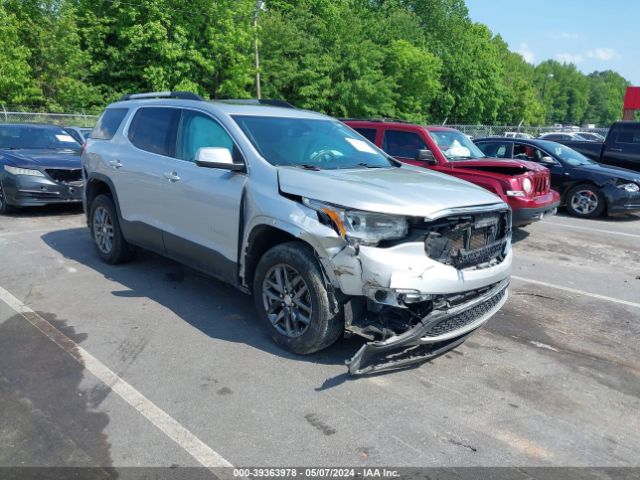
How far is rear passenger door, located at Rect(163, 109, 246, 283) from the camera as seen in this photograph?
455 cm

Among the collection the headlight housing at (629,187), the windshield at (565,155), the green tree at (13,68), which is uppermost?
the green tree at (13,68)

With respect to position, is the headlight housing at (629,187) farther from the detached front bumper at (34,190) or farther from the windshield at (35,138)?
the windshield at (35,138)

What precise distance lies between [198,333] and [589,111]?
142231 mm

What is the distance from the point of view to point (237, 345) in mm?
4379

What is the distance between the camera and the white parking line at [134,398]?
298 centimetres

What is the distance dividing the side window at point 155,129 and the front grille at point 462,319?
3.09m

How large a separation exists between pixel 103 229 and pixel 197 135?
2214 mm

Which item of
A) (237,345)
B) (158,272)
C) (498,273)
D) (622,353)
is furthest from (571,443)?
(158,272)

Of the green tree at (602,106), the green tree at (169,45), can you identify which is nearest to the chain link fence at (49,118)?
the green tree at (169,45)

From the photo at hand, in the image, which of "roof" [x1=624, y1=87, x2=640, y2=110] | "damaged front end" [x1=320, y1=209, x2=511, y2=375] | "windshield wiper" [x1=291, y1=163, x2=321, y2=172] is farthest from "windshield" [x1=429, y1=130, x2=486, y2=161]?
"roof" [x1=624, y1=87, x2=640, y2=110]

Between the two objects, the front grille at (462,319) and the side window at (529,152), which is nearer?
the front grille at (462,319)

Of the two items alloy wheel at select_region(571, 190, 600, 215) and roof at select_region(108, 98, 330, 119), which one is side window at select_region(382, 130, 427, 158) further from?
alloy wheel at select_region(571, 190, 600, 215)

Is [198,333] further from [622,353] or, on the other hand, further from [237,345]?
[622,353]

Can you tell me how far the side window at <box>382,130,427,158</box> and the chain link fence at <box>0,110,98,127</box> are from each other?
1643cm
